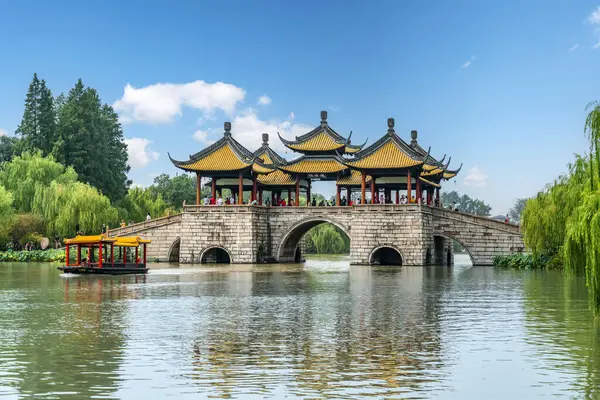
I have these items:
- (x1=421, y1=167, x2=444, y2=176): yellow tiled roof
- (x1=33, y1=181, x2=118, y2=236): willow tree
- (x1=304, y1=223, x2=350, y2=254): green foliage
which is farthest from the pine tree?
(x1=421, y1=167, x2=444, y2=176): yellow tiled roof

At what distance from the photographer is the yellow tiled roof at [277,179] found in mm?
46531

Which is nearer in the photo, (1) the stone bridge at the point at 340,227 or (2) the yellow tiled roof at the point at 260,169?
(1) the stone bridge at the point at 340,227

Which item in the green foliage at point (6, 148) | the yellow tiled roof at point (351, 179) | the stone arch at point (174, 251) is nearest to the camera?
the stone arch at point (174, 251)

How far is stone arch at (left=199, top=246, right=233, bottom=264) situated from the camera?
42.4m

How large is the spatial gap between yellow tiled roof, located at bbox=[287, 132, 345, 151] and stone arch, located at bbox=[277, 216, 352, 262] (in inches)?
174

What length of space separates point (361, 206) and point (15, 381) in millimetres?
30961

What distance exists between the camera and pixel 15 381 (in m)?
9.67

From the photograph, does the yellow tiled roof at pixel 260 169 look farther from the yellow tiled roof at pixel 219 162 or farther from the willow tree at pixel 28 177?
the willow tree at pixel 28 177

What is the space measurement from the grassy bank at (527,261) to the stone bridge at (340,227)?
65 cm

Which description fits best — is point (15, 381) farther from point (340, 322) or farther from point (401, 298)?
point (401, 298)

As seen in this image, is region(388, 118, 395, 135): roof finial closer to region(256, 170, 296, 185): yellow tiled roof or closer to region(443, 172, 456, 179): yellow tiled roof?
region(256, 170, 296, 185): yellow tiled roof

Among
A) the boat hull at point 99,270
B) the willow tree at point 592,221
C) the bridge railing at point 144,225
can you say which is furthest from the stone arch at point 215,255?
the willow tree at point 592,221

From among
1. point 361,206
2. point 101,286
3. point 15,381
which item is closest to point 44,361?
point 15,381

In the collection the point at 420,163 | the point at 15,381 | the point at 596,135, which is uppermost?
the point at 420,163
